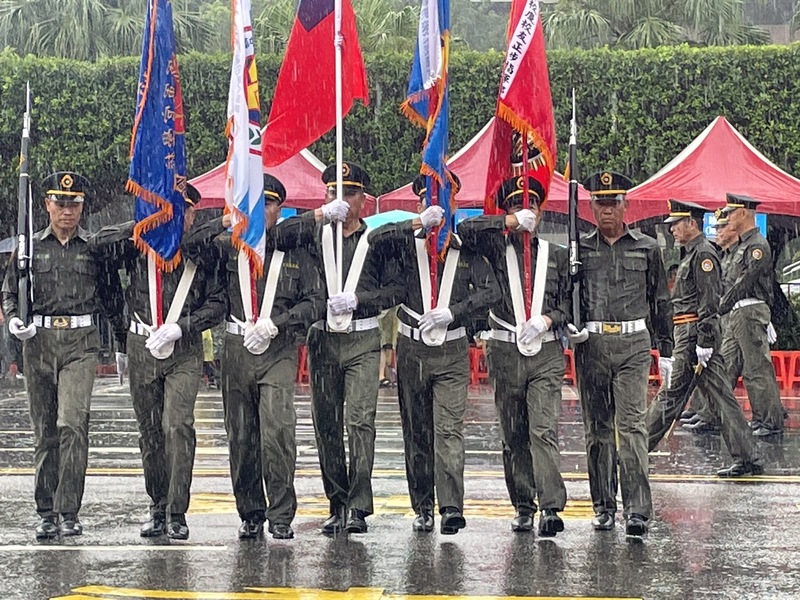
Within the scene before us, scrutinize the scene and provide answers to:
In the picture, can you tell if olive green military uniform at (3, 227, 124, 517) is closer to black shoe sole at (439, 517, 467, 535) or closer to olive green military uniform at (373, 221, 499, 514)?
olive green military uniform at (373, 221, 499, 514)

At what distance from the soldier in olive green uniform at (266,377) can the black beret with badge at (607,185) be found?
5.54 feet

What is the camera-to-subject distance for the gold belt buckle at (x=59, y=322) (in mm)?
8531

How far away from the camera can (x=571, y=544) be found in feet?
26.7

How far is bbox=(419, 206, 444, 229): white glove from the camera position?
326 inches

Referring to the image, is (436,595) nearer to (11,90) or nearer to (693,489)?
(693,489)

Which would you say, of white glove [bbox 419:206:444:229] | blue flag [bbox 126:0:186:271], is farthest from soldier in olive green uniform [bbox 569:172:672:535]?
blue flag [bbox 126:0:186:271]

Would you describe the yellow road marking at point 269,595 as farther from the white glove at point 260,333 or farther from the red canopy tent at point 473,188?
the red canopy tent at point 473,188

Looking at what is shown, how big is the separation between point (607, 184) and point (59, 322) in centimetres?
328

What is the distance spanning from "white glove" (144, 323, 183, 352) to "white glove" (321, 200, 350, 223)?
3.48 ft

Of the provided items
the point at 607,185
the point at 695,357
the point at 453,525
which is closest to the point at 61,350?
the point at 453,525

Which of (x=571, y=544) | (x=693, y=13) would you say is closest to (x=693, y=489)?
(x=571, y=544)

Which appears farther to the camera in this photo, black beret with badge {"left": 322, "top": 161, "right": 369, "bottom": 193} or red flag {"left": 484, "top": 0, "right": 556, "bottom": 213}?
red flag {"left": 484, "top": 0, "right": 556, "bottom": 213}

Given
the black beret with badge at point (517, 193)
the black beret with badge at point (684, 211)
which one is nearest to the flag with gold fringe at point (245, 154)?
the black beret with badge at point (517, 193)

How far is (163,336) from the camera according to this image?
8.28m
